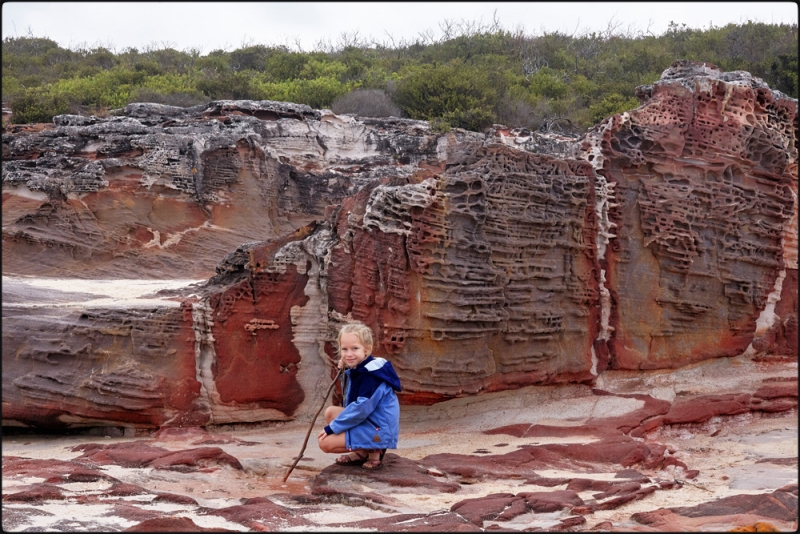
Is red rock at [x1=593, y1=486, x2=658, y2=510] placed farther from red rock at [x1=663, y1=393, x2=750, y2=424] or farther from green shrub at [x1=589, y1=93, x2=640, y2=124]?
green shrub at [x1=589, y1=93, x2=640, y2=124]

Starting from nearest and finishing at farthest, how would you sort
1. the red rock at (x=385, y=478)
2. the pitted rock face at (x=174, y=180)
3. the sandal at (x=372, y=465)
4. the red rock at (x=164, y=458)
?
1. the red rock at (x=385, y=478)
2. the sandal at (x=372, y=465)
3. the red rock at (x=164, y=458)
4. the pitted rock face at (x=174, y=180)

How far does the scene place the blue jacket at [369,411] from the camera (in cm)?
504

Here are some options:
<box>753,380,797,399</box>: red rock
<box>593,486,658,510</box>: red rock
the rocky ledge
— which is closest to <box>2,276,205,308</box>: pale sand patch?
the rocky ledge

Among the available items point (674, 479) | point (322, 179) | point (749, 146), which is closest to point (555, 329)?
point (674, 479)

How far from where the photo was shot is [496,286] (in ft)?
23.0

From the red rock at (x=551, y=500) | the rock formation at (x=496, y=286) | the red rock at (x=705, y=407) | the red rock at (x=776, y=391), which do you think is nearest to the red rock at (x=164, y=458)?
the rock formation at (x=496, y=286)

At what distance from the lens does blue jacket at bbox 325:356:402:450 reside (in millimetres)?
5035

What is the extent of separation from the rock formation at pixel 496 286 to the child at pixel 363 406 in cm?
172

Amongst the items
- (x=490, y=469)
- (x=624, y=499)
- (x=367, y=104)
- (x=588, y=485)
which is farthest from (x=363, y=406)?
(x=367, y=104)

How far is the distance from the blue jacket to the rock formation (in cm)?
173

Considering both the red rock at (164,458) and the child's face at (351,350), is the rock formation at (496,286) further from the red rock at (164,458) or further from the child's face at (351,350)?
the child's face at (351,350)

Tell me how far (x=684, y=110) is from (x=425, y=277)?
3.14m

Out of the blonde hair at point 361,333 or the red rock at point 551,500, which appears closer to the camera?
the red rock at point 551,500

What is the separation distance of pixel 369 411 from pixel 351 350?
1.28 feet
